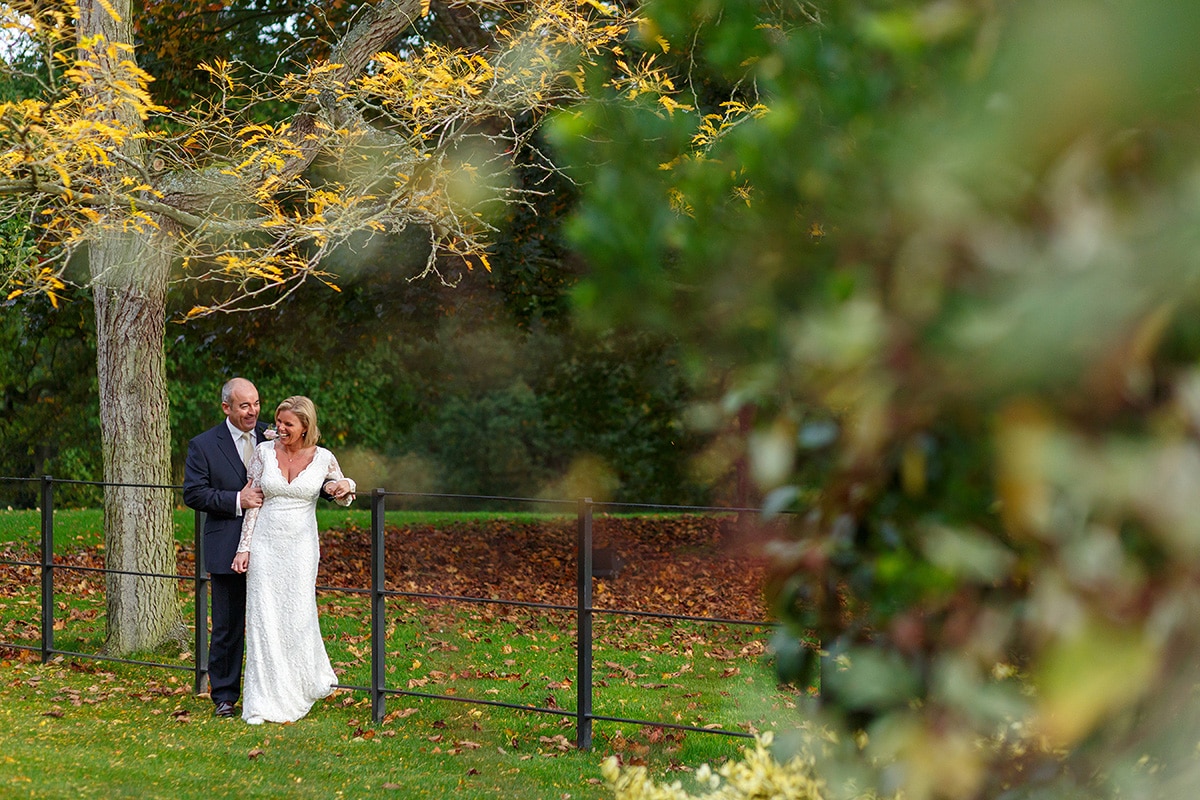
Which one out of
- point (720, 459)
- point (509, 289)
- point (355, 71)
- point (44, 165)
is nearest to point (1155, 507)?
point (44, 165)

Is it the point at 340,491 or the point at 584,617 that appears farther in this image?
the point at 340,491

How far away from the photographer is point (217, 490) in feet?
24.4

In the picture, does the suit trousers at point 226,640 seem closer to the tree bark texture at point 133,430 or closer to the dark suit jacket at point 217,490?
the dark suit jacket at point 217,490

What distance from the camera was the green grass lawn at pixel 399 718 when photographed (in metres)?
6.13

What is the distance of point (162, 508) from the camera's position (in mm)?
8992

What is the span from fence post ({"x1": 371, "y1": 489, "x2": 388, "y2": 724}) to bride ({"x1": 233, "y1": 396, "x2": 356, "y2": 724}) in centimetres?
24

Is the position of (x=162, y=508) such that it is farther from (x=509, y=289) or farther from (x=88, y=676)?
(x=509, y=289)

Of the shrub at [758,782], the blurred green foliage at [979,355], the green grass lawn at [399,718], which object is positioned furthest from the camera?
the green grass lawn at [399,718]

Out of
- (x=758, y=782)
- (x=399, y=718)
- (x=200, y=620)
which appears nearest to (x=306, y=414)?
(x=200, y=620)

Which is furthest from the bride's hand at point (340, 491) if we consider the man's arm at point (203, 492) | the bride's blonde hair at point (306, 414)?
the man's arm at point (203, 492)

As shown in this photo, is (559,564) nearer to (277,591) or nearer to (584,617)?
(277,591)

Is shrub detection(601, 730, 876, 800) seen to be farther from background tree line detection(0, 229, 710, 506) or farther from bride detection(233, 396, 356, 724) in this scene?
background tree line detection(0, 229, 710, 506)

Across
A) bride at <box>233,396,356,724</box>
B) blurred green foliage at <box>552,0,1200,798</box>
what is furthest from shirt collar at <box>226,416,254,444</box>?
blurred green foliage at <box>552,0,1200,798</box>

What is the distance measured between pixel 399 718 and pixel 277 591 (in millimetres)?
1066
